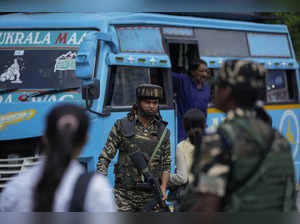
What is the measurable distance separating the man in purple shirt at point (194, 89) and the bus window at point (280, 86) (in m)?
2.78

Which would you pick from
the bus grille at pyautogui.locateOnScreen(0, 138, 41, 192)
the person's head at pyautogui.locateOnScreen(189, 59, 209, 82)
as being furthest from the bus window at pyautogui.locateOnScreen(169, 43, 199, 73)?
the bus grille at pyautogui.locateOnScreen(0, 138, 41, 192)

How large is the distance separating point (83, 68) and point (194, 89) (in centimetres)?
162

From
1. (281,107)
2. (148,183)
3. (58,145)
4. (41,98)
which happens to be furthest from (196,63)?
(58,145)

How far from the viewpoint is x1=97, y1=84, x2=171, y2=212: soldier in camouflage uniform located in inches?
222

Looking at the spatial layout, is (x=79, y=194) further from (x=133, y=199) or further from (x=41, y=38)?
(x=41, y=38)

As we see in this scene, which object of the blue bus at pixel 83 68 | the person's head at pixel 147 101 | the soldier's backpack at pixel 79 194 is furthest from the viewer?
the blue bus at pixel 83 68

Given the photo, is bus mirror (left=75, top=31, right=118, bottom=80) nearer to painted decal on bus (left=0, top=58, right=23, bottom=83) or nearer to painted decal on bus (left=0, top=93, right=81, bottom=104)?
painted decal on bus (left=0, top=93, right=81, bottom=104)

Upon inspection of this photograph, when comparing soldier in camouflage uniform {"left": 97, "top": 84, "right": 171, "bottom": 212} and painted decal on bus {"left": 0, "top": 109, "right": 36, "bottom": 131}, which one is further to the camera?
painted decal on bus {"left": 0, "top": 109, "right": 36, "bottom": 131}

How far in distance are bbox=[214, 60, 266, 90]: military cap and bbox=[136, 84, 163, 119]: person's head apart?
10.0 feet

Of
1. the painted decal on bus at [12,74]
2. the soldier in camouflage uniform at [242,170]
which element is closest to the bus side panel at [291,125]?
the painted decal on bus at [12,74]

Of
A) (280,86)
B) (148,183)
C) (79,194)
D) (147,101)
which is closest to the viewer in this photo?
(79,194)

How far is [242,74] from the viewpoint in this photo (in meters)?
2.76

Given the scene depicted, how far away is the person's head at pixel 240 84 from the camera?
Answer: 2.75 metres

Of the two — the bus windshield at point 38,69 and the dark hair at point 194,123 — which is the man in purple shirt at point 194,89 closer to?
the bus windshield at point 38,69
